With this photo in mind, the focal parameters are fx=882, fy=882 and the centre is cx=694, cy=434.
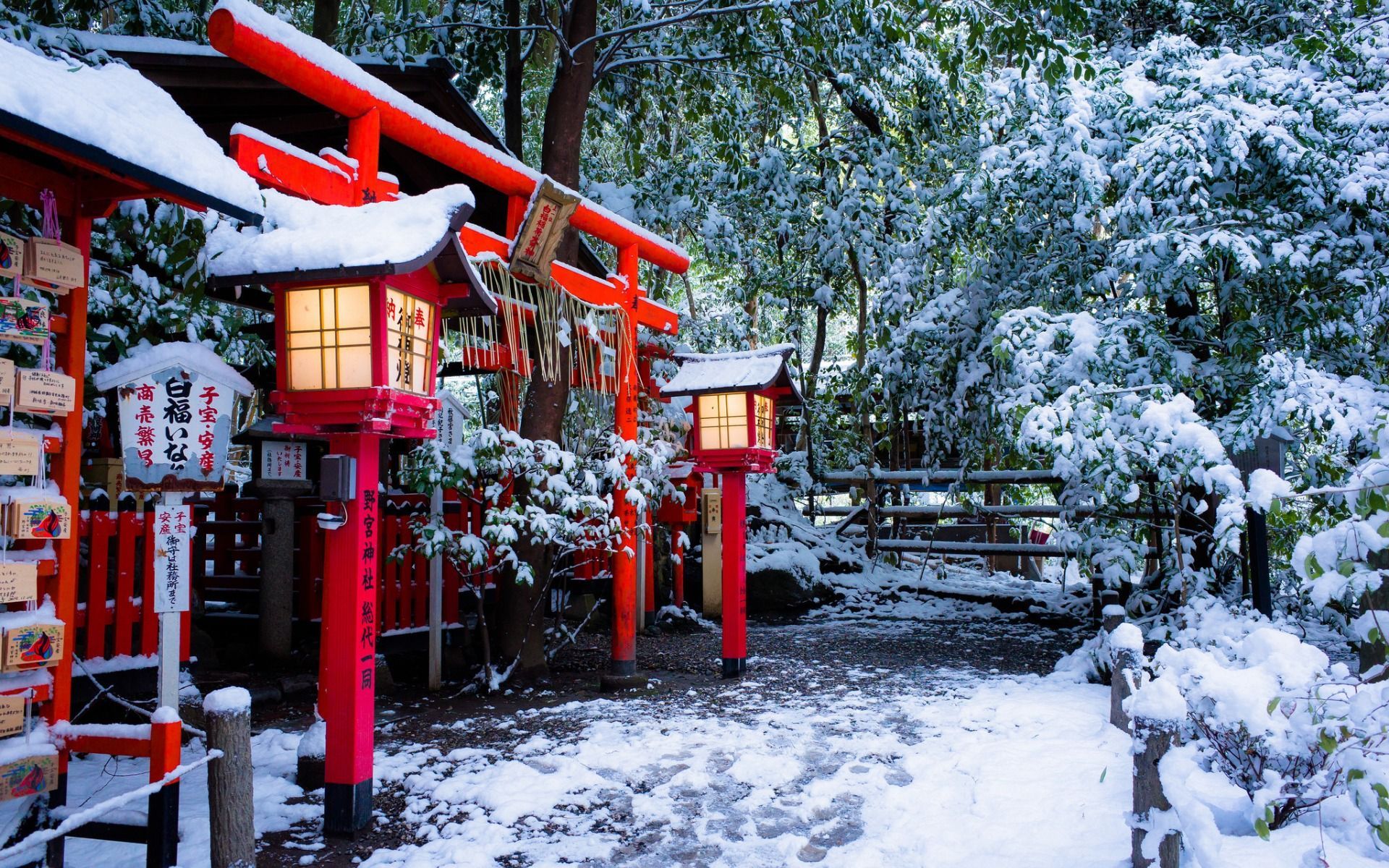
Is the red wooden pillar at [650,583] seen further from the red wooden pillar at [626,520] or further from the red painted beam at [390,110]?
the red painted beam at [390,110]

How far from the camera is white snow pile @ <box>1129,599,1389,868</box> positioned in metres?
3.02

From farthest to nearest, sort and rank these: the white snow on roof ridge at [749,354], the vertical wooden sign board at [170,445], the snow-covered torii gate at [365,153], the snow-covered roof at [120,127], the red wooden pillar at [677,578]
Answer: the red wooden pillar at [677,578], the white snow on roof ridge at [749,354], the snow-covered torii gate at [365,153], the vertical wooden sign board at [170,445], the snow-covered roof at [120,127]

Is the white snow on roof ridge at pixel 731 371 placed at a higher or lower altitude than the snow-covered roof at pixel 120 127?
lower

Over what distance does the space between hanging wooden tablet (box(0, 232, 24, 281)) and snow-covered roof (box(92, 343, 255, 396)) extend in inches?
23.2

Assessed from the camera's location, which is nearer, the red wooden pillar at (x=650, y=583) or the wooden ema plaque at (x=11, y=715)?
the wooden ema plaque at (x=11, y=715)

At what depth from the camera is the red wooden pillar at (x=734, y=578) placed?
27.2ft

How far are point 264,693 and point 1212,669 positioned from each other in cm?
674

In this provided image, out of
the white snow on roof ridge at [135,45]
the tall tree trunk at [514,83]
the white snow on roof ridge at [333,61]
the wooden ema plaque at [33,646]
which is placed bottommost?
the wooden ema plaque at [33,646]

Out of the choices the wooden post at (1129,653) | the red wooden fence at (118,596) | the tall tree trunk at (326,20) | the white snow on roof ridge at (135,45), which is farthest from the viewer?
the tall tree trunk at (326,20)

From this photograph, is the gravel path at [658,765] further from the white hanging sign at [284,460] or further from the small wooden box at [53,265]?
Result: the small wooden box at [53,265]

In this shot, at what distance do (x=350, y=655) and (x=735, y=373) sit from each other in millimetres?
4810

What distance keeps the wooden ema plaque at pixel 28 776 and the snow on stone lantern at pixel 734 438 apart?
5549 mm

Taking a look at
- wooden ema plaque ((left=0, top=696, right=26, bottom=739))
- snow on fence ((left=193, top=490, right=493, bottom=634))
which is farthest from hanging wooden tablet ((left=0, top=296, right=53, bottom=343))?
snow on fence ((left=193, top=490, right=493, bottom=634))

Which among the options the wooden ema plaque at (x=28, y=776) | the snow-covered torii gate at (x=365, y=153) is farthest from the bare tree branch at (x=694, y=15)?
the wooden ema plaque at (x=28, y=776)
